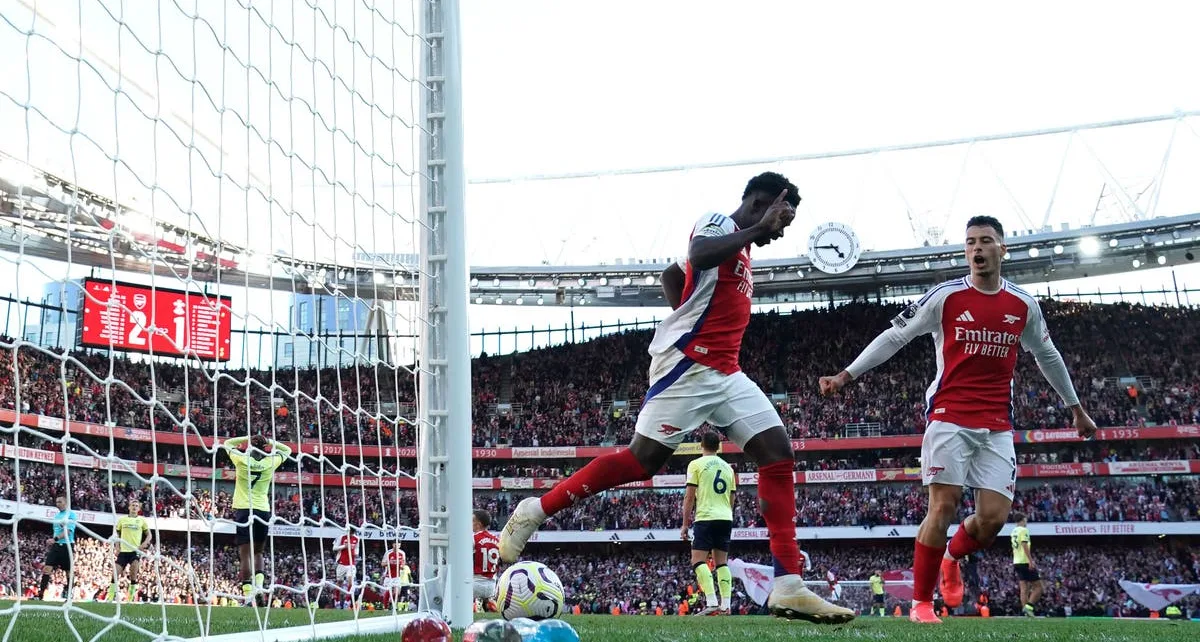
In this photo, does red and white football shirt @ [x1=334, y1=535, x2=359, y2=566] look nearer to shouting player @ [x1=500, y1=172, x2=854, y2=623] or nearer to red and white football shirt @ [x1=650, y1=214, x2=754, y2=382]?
shouting player @ [x1=500, y1=172, x2=854, y2=623]

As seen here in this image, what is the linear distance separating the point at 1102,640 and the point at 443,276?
409 cm

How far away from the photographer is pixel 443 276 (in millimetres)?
5660

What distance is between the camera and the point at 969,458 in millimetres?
6098

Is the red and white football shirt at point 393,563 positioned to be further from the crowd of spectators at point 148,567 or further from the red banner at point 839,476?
the red banner at point 839,476

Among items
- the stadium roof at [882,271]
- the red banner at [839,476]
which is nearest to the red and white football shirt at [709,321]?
the stadium roof at [882,271]

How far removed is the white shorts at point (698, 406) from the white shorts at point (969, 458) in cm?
165

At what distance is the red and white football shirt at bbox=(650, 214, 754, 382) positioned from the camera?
495 centimetres

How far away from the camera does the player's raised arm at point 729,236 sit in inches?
180

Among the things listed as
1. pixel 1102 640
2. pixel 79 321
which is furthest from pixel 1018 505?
pixel 79 321

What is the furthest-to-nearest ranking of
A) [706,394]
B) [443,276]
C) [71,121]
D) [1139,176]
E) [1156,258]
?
[1156,258] < [1139,176] < [443,276] < [706,394] < [71,121]

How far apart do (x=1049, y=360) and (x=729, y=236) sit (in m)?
3.15

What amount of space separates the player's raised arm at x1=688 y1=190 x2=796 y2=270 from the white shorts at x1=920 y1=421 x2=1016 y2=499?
2.11 meters

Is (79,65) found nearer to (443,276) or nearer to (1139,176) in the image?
(443,276)

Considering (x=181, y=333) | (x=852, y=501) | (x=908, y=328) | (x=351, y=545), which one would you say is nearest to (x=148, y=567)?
(x=181, y=333)
